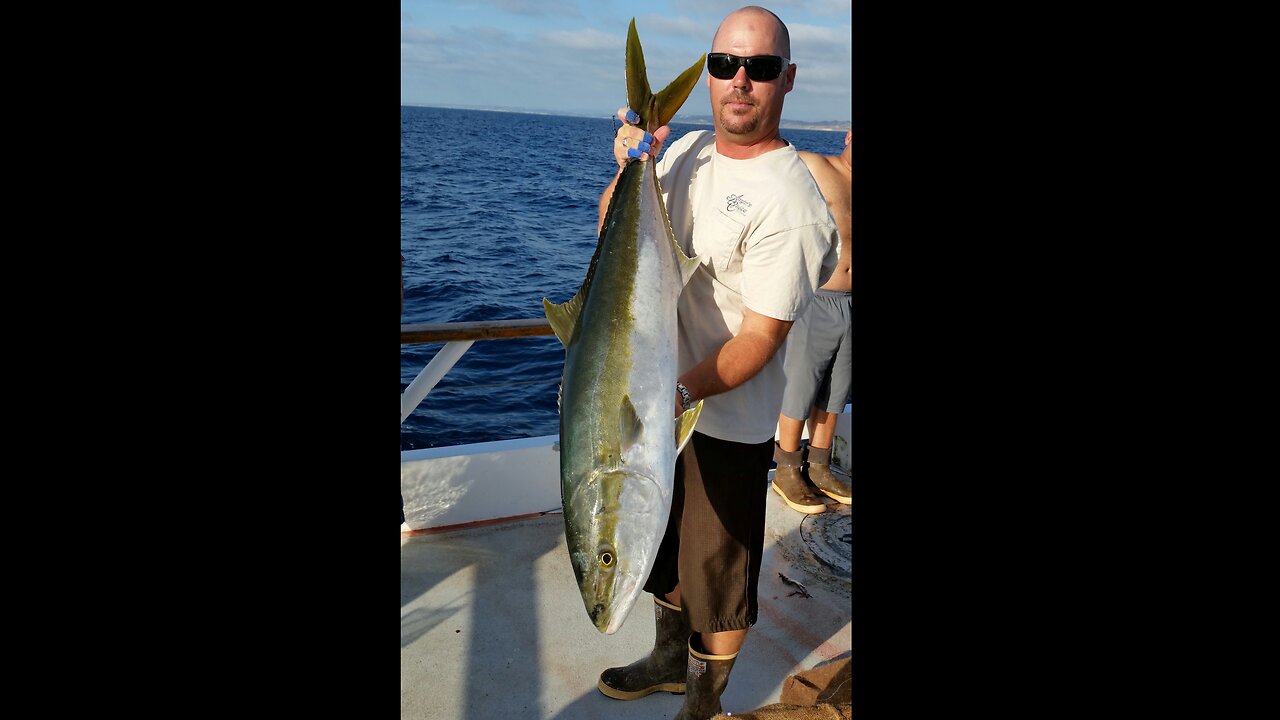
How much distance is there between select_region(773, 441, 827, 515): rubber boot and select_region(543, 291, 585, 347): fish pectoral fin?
2.61 meters

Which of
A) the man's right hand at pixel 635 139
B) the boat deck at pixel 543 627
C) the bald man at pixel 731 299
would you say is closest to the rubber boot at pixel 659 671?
the boat deck at pixel 543 627

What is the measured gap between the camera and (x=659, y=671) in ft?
9.30

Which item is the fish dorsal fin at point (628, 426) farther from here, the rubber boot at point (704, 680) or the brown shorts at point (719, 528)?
the rubber boot at point (704, 680)

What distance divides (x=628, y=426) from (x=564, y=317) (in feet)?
1.02

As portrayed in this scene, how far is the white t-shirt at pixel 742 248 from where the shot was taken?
6.63 ft

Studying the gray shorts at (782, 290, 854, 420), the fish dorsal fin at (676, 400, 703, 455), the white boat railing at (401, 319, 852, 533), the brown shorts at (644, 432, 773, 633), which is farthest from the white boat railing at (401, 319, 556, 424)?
the fish dorsal fin at (676, 400, 703, 455)

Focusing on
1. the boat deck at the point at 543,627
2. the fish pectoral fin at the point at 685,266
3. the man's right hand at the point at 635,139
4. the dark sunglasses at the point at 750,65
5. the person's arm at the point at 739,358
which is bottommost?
the boat deck at the point at 543,627

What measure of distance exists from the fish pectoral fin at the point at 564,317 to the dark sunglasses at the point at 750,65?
621mm

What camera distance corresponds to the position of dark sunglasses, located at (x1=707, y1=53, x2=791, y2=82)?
191 cm

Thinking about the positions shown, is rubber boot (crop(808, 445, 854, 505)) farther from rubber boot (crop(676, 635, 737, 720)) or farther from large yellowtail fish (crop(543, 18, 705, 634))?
large yellowtail fish (crop(543, 18, 705, 634))
